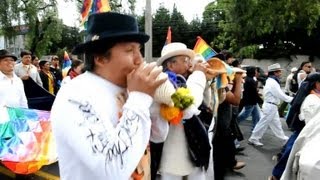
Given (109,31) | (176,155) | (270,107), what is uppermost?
(109,31)

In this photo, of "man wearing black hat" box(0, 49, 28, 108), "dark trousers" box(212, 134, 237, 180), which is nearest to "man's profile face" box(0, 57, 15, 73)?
"man wearing black hat" box(0, 49, 28, 108)

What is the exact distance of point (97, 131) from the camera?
1.49m

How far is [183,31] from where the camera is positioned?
161 ft

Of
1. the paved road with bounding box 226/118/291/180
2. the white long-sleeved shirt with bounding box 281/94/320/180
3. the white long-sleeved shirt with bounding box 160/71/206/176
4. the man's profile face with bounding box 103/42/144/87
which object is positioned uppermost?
the man's profile face with bounding box 103/42/144/87

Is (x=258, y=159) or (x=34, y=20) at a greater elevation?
(x=34, y=20)

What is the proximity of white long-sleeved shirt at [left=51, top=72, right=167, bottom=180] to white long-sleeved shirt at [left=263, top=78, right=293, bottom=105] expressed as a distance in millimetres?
7291

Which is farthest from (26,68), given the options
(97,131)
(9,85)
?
(97,131)

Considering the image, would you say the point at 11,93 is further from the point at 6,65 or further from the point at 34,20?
the point at 34,20

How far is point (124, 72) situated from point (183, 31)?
47955mm

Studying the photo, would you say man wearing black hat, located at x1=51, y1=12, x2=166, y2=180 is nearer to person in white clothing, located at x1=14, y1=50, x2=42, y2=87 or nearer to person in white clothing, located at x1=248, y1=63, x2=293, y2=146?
person in white clothing, located at x1=248, y1=63, x2=293, y2=146

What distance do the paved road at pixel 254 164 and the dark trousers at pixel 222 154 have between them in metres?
0.21

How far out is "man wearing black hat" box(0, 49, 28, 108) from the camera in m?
6.18

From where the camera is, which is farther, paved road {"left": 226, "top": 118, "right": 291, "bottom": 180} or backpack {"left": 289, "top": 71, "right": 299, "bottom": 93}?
backpack {"left": 289, "top": 71, "right": 299, "bottom": 93}

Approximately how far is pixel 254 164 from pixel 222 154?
1.05 metres
